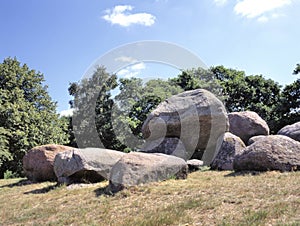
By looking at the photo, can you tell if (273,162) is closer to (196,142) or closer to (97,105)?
(196,142)

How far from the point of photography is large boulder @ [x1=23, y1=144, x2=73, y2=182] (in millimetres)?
11695

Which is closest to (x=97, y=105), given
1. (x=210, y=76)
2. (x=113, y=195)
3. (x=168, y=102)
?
(x=210, y=76)

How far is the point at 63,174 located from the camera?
9.99m

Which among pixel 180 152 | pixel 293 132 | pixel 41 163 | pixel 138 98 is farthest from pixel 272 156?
pixel 138 98

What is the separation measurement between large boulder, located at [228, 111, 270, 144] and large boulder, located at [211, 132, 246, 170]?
Answer: 9.09 ft

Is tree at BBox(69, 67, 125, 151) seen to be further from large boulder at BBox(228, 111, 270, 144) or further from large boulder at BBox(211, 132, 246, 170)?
large boulder at BBox(211, 132, 246, 170)

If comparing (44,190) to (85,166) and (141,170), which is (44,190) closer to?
(85,166)

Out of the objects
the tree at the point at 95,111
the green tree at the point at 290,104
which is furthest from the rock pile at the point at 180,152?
the tree at the point at 95,111

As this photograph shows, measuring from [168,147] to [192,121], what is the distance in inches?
56.4

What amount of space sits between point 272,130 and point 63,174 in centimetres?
1980

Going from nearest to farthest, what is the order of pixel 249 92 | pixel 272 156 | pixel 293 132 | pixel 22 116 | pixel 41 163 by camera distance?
pixel 272 156, pixel 41 163, pixel 293 132, pixel 22 116, pixel 249 92

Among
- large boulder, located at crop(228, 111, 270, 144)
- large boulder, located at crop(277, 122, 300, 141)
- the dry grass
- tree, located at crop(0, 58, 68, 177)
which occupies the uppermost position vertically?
tree, located at crop(0, 58, 68, 177)

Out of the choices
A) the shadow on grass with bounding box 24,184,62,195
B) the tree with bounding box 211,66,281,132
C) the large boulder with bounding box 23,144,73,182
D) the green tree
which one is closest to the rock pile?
the large boulder with bounding box 23,144,73,182

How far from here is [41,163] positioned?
11734mm
